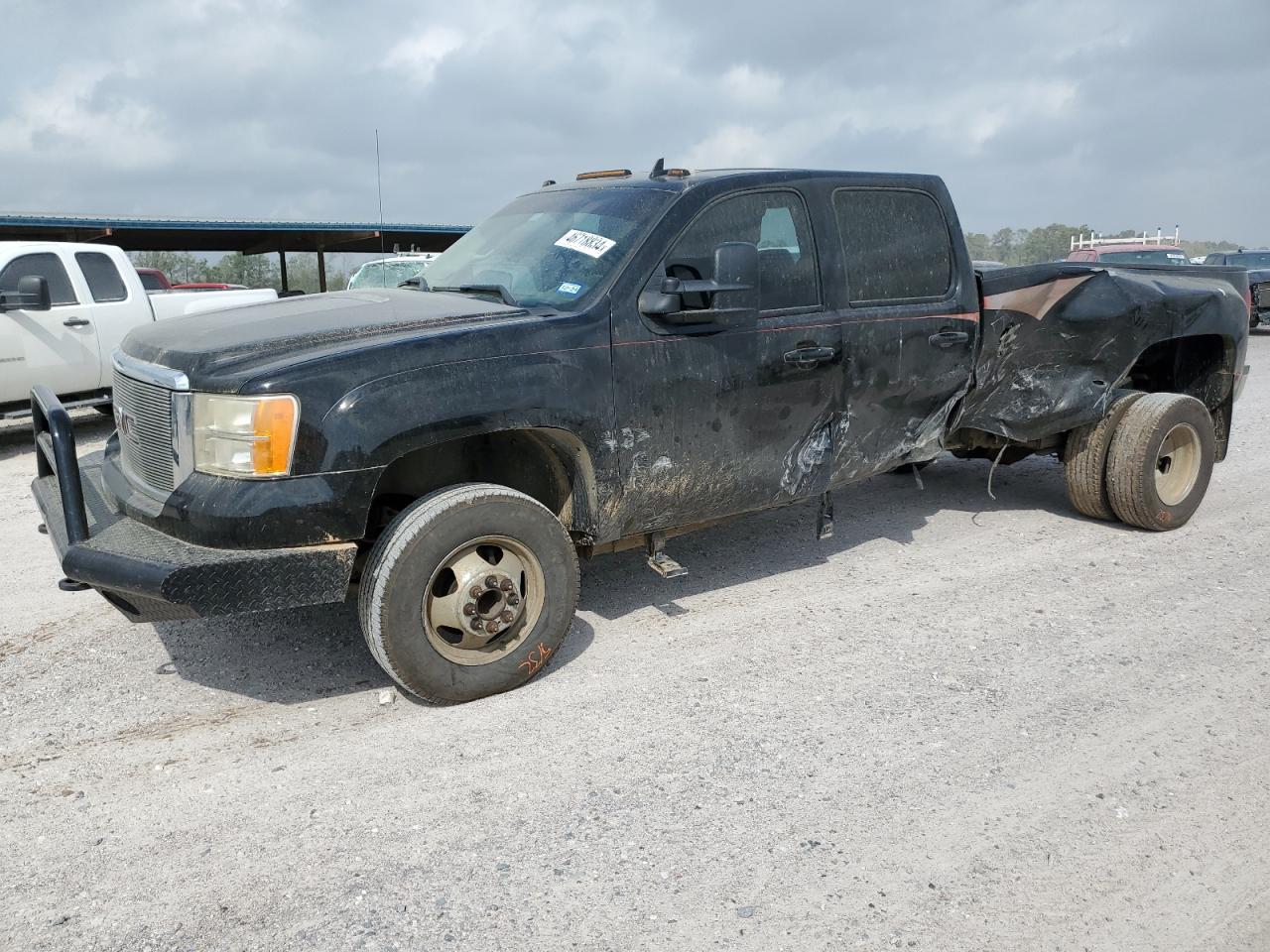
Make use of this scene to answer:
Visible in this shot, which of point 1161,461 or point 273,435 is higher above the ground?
point 273,435

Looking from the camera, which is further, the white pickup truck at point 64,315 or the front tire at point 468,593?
the white pickup truck at point 64,315

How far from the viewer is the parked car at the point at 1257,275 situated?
19.9 m

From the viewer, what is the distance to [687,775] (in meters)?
3.29

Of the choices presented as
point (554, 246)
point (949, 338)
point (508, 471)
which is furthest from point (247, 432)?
point (949, 338)

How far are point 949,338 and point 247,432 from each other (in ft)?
11.2

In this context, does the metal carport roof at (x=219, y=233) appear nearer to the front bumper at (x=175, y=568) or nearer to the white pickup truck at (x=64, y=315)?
the white pickup truck at (x=64, y=315)

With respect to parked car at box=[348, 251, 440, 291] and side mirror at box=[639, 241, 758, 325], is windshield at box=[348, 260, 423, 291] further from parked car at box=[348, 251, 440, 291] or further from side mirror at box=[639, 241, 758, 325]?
side mirror at box=[639, 241, 758, 325]

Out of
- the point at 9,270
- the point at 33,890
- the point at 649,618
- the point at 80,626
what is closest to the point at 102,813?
the point at 33,890

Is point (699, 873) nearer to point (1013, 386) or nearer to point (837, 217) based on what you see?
point (837, 217)

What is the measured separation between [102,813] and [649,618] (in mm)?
2350

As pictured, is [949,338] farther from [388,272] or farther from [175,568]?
[388,272]

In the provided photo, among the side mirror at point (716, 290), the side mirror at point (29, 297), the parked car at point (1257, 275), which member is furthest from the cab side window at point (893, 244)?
the parked car at point (1257, 275)

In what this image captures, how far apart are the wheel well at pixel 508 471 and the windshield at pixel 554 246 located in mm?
563

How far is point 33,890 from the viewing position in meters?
2.73
